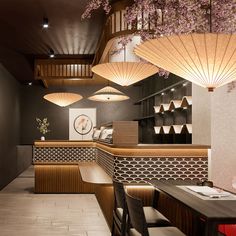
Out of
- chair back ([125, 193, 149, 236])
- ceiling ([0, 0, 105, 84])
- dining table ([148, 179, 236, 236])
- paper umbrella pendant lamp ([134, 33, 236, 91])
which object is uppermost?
ceiling ([0, 0, 105, 84])

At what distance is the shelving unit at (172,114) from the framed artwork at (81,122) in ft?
7.61

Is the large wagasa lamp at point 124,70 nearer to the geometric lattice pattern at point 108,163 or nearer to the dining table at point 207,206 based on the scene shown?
the geometric lattice pattern at point 108,163

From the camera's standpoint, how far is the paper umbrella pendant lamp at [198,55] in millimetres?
2502

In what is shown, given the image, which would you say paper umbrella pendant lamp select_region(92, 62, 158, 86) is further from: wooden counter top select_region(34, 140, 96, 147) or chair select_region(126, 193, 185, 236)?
wooden counter top select_region(34, 140, 96, 147)

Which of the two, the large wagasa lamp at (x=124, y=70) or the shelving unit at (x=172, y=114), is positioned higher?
the large wagasa lamp at (x=124, y=70)

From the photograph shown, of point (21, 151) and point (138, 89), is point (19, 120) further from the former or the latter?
point (138, 89)

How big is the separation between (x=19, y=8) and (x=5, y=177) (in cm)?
558

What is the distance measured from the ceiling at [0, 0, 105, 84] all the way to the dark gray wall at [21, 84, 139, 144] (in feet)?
10.7

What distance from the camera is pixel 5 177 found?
989 cm

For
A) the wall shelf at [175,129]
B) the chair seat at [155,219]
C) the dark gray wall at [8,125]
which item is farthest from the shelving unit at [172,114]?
the dark gray wall at [8,125]

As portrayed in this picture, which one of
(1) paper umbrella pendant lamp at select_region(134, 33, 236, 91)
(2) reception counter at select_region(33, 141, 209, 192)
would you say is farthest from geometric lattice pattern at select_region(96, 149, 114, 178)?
(1) paper umbrella pendant lamp at select_region(134, 33, 236, 91)

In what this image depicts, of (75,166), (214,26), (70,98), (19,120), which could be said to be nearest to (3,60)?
(70,98)

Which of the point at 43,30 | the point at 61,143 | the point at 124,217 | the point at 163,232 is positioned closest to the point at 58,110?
the point at 61,143

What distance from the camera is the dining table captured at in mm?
2488
